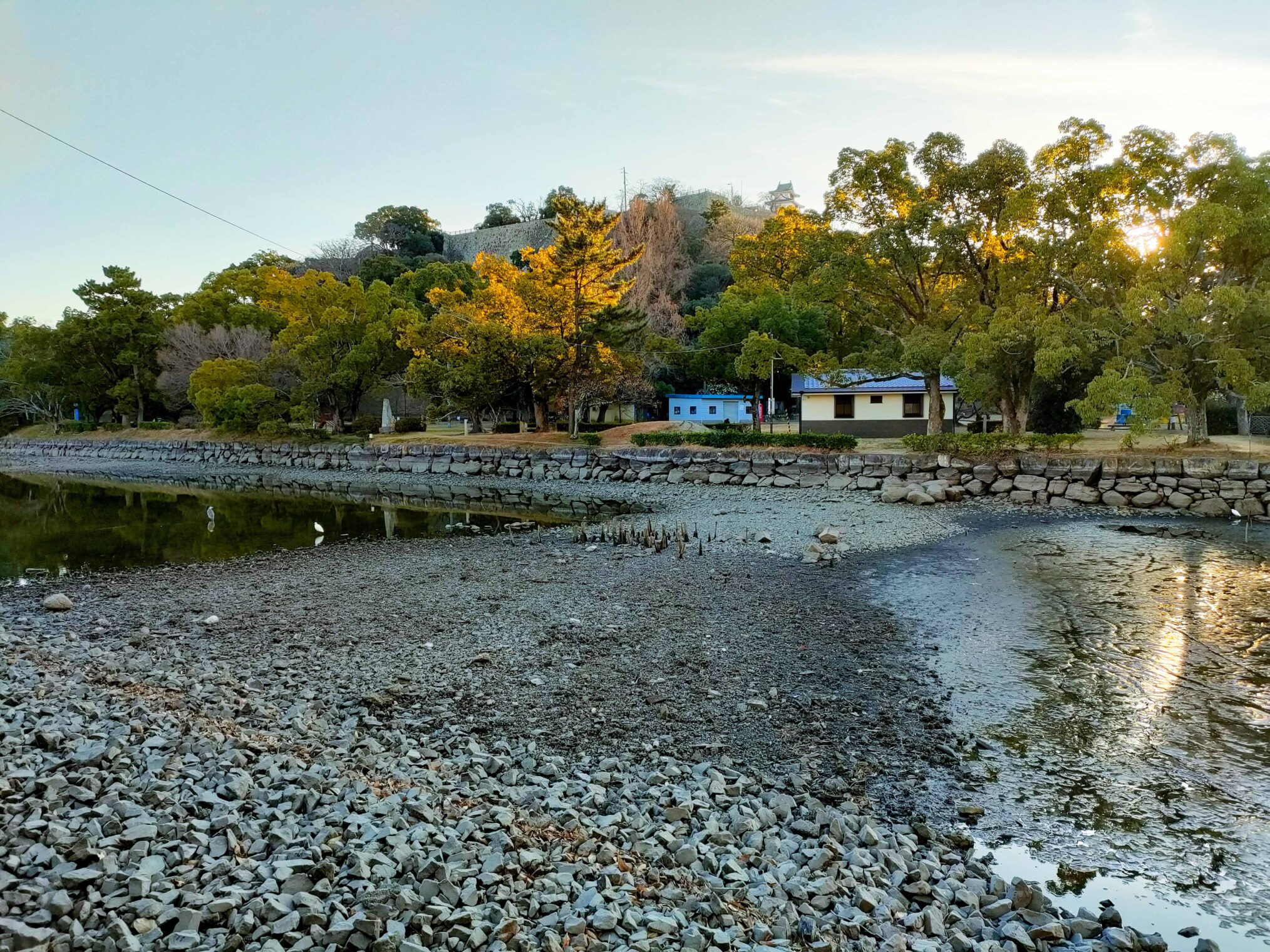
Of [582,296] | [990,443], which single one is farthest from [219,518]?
[990,443]

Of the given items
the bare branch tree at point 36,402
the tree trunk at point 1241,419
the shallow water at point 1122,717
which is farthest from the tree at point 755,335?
the bare branch tree at point 36,402

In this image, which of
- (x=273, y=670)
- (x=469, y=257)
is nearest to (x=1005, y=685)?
(x=273, y=670)

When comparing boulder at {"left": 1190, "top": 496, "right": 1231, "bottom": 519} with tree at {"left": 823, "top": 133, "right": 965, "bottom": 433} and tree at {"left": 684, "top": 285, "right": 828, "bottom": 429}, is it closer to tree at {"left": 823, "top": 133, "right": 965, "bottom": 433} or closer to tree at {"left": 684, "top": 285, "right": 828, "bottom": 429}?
tree at {"left": 823, "top": 133, "right": 965, "bottom": 433}

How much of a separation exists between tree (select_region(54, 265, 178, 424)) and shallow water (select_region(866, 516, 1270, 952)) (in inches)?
1992

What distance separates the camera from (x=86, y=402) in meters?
50.8

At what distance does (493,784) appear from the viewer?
480 centimetres

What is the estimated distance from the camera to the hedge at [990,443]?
2195cm

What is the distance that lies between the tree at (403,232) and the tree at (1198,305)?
203 feet

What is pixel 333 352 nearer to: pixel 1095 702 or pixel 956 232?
pixel 956 232

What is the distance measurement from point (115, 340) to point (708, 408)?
124 feet

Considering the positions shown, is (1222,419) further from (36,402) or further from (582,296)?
(36,402)

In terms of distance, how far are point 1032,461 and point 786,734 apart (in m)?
18.5

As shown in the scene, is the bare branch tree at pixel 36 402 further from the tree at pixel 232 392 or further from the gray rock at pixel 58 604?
the gray rock at pixel 58 604

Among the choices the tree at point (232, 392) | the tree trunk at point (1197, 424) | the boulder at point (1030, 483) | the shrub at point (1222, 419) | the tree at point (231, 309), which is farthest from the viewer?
the tree at point (231, 309)
